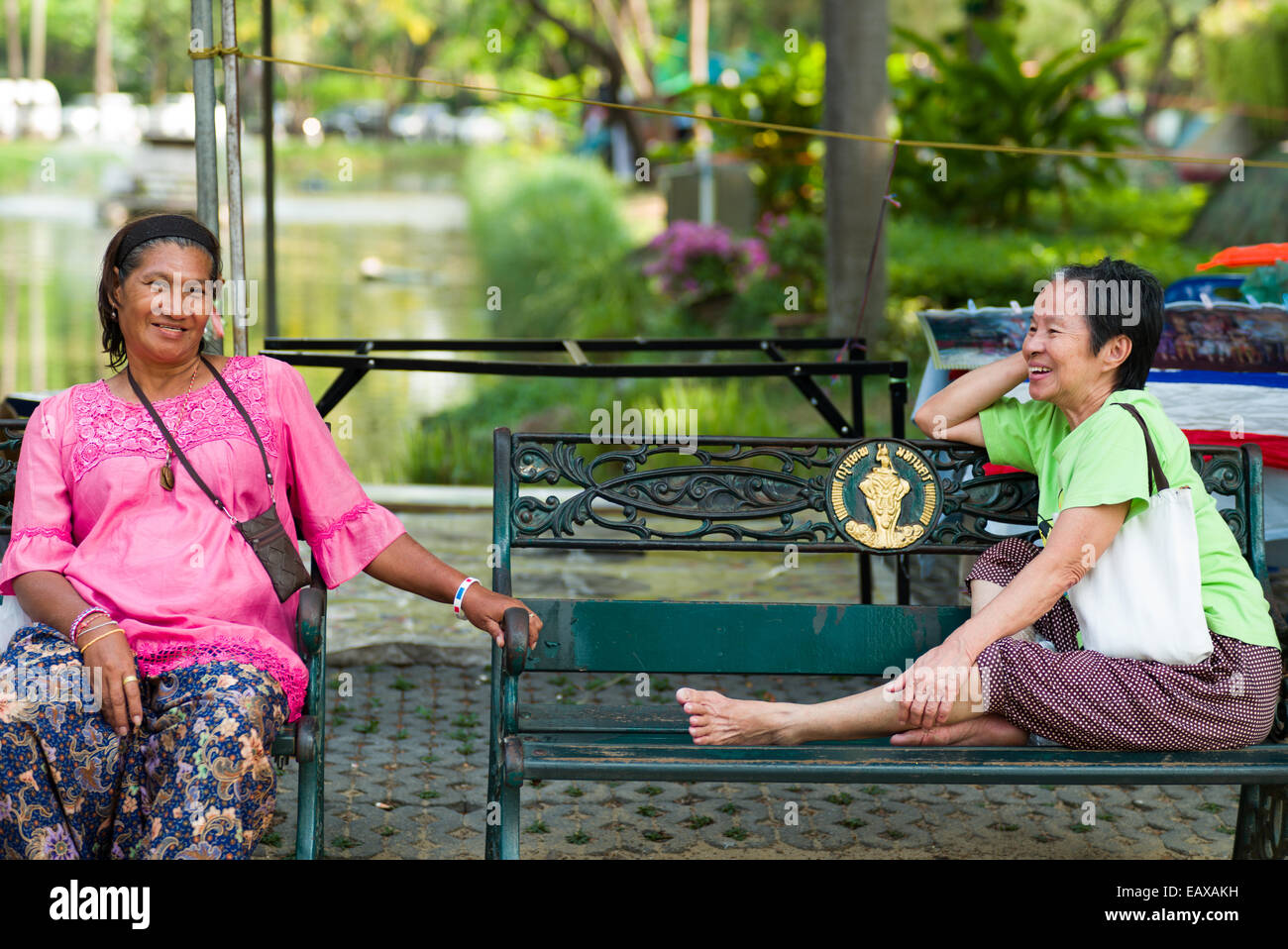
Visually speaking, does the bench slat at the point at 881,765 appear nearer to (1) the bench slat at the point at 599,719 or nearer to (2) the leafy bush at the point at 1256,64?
(1) the bench slat at the point at 599,719

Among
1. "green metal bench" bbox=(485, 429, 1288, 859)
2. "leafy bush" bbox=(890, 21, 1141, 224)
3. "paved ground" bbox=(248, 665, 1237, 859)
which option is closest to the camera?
"green metal bench" bbox=(485, 429, 1288, 859)

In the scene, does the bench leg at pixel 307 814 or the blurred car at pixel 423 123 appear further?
the blurred car at pixel 423 123

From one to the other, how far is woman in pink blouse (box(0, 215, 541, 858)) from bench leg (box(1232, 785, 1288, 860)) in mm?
1827

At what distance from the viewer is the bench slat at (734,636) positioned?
3.30m

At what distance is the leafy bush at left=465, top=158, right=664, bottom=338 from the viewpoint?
1292 centimetres

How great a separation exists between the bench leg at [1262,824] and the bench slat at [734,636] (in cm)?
82

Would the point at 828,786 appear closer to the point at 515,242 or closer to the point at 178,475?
the point at 178,475

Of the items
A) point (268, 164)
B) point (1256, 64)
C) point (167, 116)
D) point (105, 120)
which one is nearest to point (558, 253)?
point (268, 164)

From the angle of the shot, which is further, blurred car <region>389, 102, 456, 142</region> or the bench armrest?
blurred car <region>389, 102, 456, 142</region>

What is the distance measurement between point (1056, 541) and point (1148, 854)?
1176mm

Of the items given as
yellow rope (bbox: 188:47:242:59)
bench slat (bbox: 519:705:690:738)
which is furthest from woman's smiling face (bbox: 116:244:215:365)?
bench slat (bbox: 519:705:690:738)

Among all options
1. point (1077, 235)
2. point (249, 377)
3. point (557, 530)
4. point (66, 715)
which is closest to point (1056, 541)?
point (557, 530)

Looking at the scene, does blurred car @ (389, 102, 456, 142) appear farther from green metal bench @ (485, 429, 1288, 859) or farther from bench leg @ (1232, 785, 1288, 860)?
bench leg @ (1232, 785, 1288, 860)

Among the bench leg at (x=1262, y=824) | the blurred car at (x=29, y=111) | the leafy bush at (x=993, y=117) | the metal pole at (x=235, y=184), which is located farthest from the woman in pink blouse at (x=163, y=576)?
the blurred car at (x=29, y=111)
